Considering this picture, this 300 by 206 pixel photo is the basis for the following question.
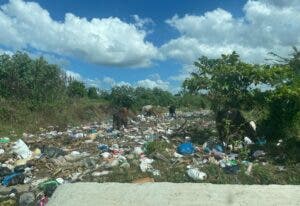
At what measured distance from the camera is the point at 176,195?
184 inches

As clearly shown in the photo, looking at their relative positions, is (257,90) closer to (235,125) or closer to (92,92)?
(235,125)

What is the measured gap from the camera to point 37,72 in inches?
761

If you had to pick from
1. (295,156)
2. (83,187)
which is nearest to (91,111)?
(295,156)

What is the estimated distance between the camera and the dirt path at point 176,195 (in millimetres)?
4531

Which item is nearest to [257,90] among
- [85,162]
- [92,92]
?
[85,162]

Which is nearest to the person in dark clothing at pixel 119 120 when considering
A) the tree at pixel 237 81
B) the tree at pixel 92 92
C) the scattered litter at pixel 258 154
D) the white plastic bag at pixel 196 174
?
the tree at pixel 237 81

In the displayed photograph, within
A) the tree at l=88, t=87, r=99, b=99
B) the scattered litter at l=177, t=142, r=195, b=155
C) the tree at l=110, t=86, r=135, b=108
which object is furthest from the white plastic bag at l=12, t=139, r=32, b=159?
the tree at l=88, t=87, r=99, b=99

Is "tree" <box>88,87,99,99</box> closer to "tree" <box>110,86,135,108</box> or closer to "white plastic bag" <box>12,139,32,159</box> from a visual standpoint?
"tree" <box>110,86,135,108</box>

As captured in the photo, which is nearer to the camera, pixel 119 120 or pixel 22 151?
pixel 22 151

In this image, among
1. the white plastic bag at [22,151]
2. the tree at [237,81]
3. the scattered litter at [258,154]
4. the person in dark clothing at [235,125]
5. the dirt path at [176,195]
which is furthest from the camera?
the tree at [237,81]

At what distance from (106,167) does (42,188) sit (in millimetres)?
1147

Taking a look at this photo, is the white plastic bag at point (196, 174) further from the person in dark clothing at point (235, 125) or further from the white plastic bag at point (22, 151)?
the white plastic bag at point (22, 151)

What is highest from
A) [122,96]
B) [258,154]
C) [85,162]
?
[122,96]

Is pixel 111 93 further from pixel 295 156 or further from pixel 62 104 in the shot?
pixel 295 156
